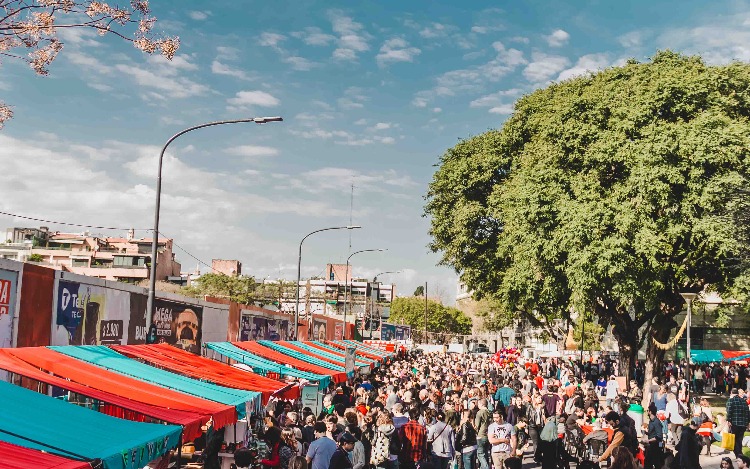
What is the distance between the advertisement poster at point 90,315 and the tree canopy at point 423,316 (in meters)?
123

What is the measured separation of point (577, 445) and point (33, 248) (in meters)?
111

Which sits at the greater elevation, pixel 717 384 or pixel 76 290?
pixel 76 290

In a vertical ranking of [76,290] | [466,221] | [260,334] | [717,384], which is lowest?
[717,384]

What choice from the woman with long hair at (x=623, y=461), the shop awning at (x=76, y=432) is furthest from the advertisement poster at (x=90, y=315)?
the woman with long hair at (x=623, y=461)

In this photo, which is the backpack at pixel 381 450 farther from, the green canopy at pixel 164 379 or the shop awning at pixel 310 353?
the shop awning at pixel 310 353

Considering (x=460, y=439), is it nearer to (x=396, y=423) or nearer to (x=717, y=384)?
(x=396, y=423)

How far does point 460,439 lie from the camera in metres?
13.7

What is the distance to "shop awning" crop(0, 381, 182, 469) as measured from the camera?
6613mm

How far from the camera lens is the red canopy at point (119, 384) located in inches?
Result: 393

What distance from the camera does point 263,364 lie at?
19.8 meters

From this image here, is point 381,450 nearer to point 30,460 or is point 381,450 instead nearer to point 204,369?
point 204,369

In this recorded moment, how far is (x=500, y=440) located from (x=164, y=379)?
6232 millimetres

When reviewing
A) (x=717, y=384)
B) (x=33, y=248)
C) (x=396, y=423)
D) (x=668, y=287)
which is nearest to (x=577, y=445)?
(x=396, y=423)

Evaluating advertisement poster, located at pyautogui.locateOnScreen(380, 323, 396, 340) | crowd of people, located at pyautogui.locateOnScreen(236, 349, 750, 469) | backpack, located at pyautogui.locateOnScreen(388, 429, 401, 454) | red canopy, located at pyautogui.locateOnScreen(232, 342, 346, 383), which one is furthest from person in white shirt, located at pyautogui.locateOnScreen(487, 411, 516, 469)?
advertisement poster, located at pyautogui.locateOnScreen(380, 323, 396, 340)
